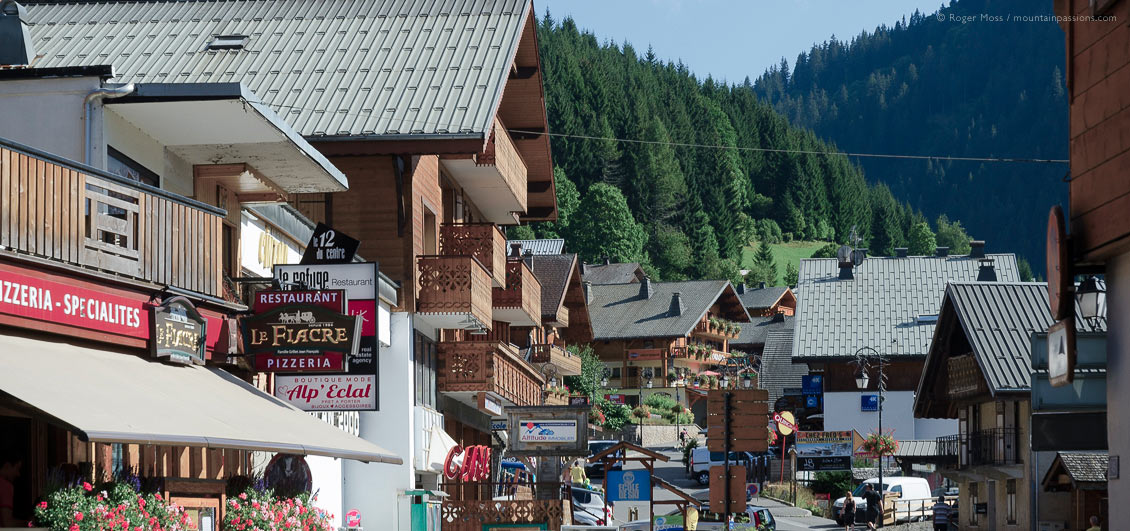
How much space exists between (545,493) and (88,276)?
515 inches

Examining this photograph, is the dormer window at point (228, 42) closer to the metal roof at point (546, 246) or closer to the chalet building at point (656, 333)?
the metal roof at point (546, 246)

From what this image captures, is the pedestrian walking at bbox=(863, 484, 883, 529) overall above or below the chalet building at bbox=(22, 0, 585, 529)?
below

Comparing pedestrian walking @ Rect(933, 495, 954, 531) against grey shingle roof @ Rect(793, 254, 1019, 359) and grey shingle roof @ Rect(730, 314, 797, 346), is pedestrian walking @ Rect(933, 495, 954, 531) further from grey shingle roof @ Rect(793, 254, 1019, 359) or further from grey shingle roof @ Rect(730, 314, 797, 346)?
grey shingle roof @ Rect(730, 314, 797, 346)

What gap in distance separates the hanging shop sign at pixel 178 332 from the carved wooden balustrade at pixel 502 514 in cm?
947

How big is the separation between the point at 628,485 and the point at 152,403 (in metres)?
14.4

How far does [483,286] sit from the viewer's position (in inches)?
1135

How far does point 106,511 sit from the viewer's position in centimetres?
1258

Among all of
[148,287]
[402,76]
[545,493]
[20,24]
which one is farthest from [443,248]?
[148,287]

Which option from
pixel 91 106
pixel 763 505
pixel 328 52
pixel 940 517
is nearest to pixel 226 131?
pixel 91 106

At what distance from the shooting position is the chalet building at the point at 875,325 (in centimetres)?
7669

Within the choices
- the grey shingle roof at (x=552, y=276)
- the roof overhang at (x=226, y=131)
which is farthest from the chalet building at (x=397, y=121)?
the grey shingle roof at (x=552, y=276)

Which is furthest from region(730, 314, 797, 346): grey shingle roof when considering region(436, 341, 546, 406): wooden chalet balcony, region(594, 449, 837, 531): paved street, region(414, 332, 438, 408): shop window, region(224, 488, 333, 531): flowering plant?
region(224, 488, 333, 531): flowering plant

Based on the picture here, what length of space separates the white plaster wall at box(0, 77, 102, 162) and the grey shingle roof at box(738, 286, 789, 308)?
130090 millimetres

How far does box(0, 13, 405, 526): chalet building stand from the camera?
12.3m
